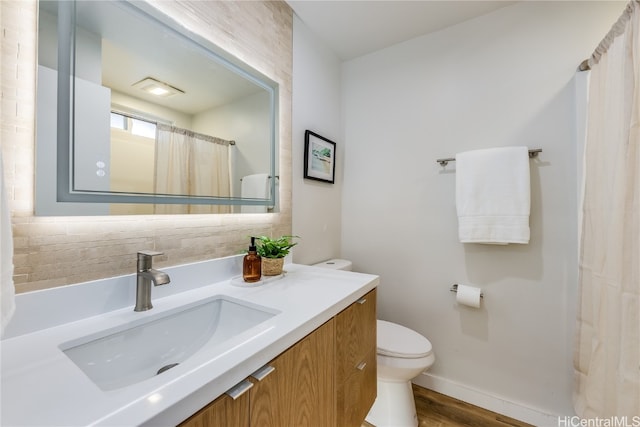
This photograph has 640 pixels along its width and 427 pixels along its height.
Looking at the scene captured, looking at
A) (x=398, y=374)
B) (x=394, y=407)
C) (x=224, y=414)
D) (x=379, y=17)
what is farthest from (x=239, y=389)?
(x=379, y=17)

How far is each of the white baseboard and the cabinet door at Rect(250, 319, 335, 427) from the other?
116 centimetres

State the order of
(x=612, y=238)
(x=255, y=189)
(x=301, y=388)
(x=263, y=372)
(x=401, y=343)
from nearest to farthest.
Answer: (x=263, y=372), (x=301, y=388), (x=612, y=238), (x=255, y=189), (x=401, y=343)

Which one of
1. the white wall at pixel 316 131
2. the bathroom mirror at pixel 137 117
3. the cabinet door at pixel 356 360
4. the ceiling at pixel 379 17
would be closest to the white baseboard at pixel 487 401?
the cabinet door at pixel 356 360

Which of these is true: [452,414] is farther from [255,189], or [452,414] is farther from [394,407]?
[255,189]

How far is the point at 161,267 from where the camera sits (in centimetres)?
Result: 91

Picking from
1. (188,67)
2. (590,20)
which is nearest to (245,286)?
(188,67)

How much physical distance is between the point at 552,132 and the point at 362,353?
1497mm

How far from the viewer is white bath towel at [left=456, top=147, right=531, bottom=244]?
1.39m

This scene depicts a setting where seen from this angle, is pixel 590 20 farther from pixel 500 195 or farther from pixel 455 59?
pixel 500 195

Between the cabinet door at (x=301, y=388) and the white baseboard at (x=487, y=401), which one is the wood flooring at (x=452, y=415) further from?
the cabinet door at (x=301, y=388)

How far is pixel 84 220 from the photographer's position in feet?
2.48

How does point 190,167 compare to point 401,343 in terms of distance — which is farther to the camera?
point 401,343

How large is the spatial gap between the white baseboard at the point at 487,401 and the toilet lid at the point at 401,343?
460 mm

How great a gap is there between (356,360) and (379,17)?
1854mm
